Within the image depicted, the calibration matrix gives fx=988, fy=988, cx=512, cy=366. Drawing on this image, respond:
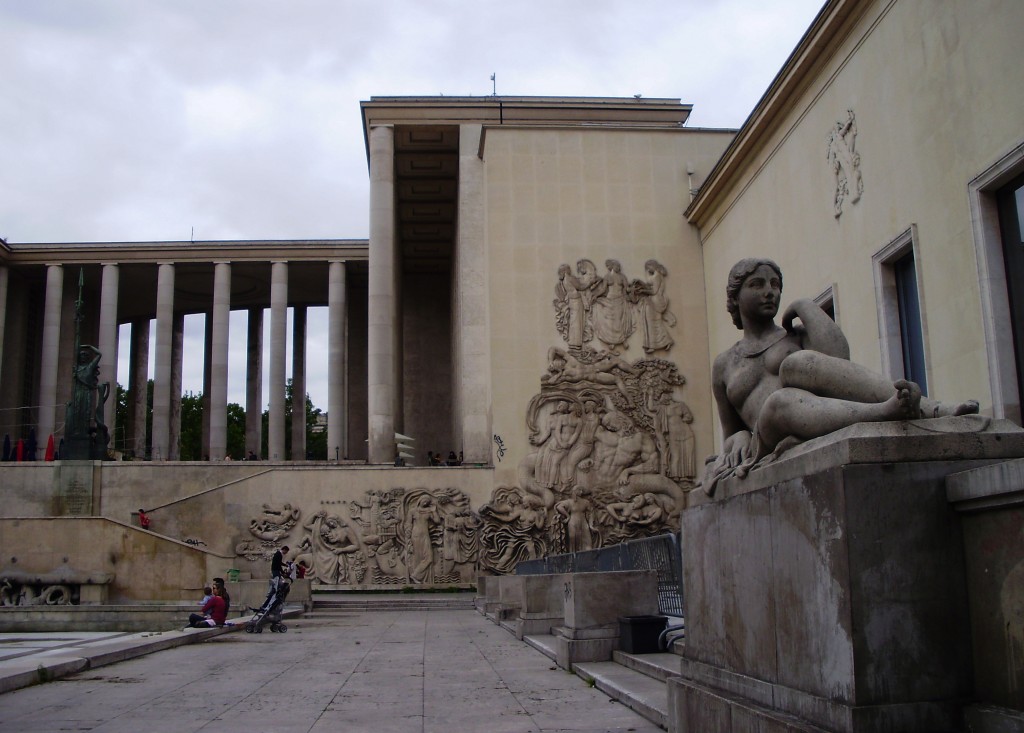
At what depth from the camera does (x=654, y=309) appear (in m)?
32.1

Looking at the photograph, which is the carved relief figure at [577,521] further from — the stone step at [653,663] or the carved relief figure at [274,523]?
the stone step at [653,663]

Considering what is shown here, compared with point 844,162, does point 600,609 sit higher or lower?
lower

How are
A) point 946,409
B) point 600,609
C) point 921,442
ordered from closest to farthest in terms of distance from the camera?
1. point 921,442
2. point 946,409
3. point 600,609

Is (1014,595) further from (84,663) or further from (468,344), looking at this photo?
(468,344)

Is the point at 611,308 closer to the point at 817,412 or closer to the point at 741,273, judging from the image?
the point at 741,273

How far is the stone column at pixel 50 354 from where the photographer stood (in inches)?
1708

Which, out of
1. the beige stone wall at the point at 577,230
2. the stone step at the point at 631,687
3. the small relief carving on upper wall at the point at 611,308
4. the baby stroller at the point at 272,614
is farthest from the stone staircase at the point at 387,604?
the stone step at the point at 631,687

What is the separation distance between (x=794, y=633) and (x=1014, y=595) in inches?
44.2

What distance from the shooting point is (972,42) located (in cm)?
1600

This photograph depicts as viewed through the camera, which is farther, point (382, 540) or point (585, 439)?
point (585, 439)

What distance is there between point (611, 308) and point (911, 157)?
14276mm

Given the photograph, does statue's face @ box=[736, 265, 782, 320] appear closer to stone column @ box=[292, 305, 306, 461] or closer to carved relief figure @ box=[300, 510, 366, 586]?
carved relief figure @ box=[300, 510, 366, 586]

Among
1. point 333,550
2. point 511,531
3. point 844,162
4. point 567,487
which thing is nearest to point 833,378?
point 844,162

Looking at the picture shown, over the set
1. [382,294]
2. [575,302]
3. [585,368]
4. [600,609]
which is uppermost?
[382,294]
